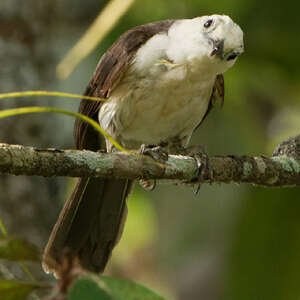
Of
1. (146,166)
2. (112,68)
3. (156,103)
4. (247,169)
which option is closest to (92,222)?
(156,103)

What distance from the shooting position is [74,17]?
255 inches

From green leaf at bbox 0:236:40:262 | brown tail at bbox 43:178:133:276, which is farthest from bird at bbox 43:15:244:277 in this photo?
green leaf at bbox 0:236:40:262

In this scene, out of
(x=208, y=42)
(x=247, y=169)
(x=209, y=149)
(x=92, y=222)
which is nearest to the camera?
(x=247, y=169)

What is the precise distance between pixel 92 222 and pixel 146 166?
1.66 metres

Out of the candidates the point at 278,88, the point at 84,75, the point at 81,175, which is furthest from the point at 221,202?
the point at 81,175

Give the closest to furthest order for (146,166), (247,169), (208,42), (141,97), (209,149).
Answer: (146,166)
(247,169)
(208,42)
(141,97)
(209,149)

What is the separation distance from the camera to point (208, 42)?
3.97m

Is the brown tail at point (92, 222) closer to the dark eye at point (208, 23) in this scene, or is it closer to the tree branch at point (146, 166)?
the tree branch at point (146, 166)

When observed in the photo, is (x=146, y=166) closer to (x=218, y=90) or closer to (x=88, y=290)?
(x=88, y=290)

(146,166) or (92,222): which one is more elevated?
(146,166)

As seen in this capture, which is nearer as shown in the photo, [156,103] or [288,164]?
[288,164]

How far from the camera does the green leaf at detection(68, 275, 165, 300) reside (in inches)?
60.7

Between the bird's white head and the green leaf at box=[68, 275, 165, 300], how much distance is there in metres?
2.46

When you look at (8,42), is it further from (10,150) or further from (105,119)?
(10,150)
